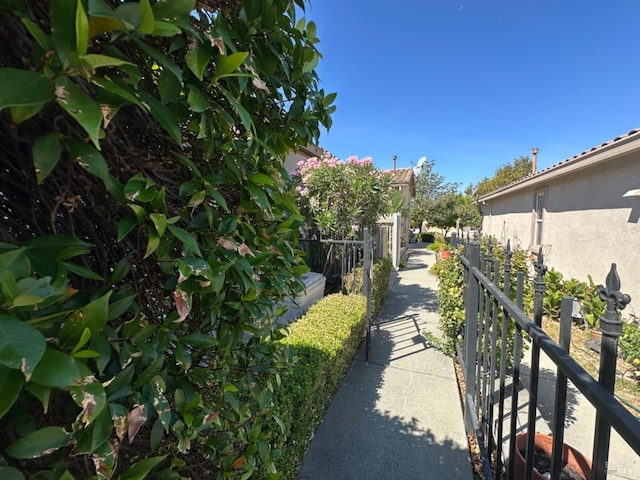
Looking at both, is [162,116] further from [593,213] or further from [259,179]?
[593,213]

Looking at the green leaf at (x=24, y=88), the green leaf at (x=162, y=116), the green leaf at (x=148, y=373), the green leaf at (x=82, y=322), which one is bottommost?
the green leaf at (x=148, y=373)

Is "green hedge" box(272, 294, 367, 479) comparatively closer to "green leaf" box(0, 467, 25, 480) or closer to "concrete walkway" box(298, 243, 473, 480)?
"concrete walkway" box(298, 243, 473, 480)

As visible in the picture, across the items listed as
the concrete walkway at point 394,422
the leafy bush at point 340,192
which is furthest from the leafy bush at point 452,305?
the leafy bush at point 340,192

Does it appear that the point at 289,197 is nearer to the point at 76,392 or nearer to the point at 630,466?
the point at 76,392

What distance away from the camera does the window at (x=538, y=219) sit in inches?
344

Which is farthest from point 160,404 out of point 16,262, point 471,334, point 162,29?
point 471,334

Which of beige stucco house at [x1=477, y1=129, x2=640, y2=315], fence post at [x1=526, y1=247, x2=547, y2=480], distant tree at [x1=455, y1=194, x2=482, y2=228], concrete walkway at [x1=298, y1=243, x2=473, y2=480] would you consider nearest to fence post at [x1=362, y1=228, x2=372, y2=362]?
concrete walkway at [x1=298, y1=243, x2=473, y2=480]

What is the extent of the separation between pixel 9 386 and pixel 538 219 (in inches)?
432

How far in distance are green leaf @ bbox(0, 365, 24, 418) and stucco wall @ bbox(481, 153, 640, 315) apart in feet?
22.8

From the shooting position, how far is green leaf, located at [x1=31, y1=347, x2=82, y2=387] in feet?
1.38

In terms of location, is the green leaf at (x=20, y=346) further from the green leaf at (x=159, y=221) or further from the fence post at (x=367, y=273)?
the fence post at (x=367, y=273)

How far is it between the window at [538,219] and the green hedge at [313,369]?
703 centimetres

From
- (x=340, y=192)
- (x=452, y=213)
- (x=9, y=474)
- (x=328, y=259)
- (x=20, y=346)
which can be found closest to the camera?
(x=20, y=346)

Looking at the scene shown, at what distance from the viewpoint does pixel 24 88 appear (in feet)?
1.35
